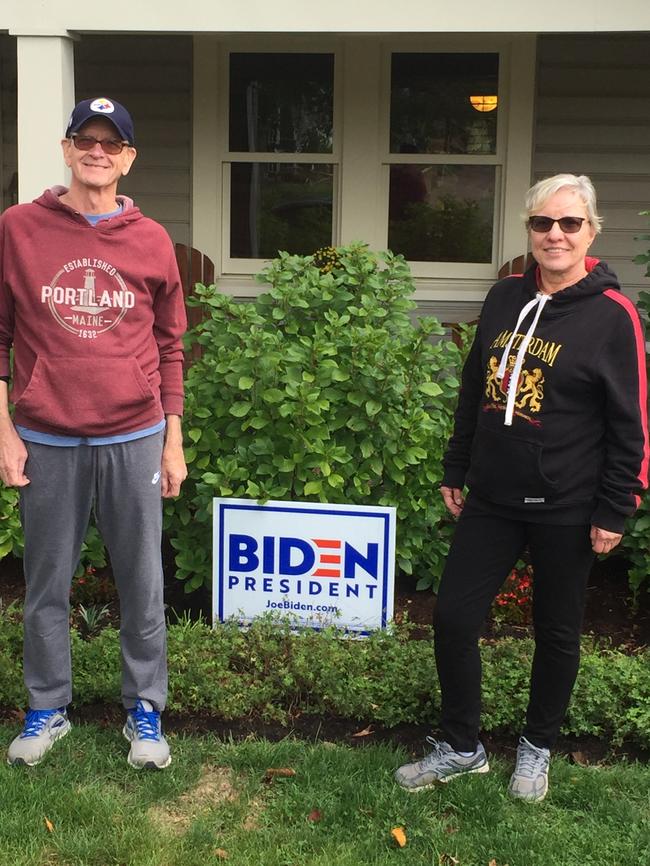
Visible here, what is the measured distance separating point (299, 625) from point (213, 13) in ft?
11.5

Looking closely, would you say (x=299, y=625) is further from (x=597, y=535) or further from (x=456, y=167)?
(x=456, y=167)

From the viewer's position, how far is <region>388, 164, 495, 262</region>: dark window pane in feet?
24.2

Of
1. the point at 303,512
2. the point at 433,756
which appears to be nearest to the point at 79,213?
the point at 303,512

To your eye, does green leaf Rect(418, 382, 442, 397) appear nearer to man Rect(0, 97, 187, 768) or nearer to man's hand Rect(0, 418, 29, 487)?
A: man Rect(0, 97, 187, 768)

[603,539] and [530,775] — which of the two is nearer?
[603,539]

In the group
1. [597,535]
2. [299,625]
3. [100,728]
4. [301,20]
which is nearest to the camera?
[597,535]

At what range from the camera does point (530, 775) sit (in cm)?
299

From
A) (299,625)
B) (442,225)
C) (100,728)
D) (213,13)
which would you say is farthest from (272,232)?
(100,728)

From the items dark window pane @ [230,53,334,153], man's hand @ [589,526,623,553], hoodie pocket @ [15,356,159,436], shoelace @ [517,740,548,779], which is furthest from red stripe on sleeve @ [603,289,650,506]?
dark window pane @ [230,53,334,153]

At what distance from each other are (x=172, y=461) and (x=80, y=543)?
0.37 m

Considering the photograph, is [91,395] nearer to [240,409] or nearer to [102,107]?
[102,107]

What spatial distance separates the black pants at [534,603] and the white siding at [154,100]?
518cm

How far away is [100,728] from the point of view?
3.39 m

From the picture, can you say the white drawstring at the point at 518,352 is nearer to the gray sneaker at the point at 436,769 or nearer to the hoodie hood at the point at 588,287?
the hoodie hood at the point at 588,287
